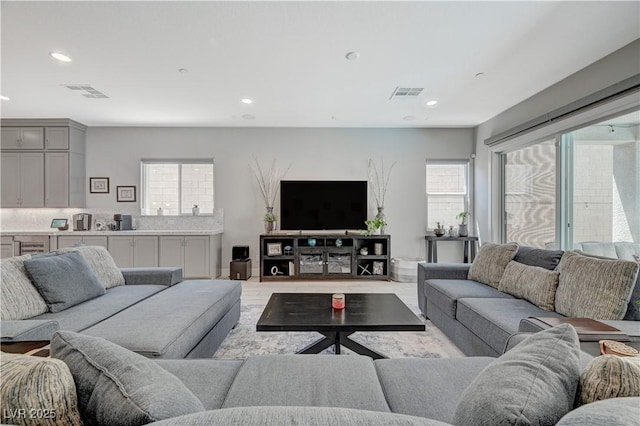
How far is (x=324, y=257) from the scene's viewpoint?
5074 millimetres

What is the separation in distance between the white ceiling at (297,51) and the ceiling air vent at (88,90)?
0.33 ft

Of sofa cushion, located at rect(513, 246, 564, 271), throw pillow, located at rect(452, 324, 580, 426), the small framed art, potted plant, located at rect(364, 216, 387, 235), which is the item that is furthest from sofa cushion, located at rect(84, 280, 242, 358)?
potted plant, located at rect(364, 216, 387, 235)

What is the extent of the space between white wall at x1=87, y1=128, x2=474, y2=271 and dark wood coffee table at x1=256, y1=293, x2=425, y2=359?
308 cm

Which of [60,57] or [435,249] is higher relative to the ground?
[60,57]

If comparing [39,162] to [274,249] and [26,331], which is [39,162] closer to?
[274,249]

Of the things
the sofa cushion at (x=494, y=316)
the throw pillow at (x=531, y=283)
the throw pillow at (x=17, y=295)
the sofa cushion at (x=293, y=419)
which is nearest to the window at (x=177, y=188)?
the throw pillow at (x=17, y=295)

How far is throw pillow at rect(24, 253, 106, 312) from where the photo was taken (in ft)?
6.82

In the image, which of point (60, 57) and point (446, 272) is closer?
point (60, 57)

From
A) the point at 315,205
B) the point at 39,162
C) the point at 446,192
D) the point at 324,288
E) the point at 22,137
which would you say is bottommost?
the point at 324,288

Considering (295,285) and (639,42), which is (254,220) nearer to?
(295,285)

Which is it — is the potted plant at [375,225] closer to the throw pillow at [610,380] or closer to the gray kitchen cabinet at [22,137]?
the throw pillow at [610,380]

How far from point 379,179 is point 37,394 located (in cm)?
524

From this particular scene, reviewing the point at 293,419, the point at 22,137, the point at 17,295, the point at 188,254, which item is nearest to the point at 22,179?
the point at 22,137

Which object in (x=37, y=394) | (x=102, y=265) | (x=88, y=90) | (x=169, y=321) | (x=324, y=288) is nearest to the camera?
(x=37, y=394)
